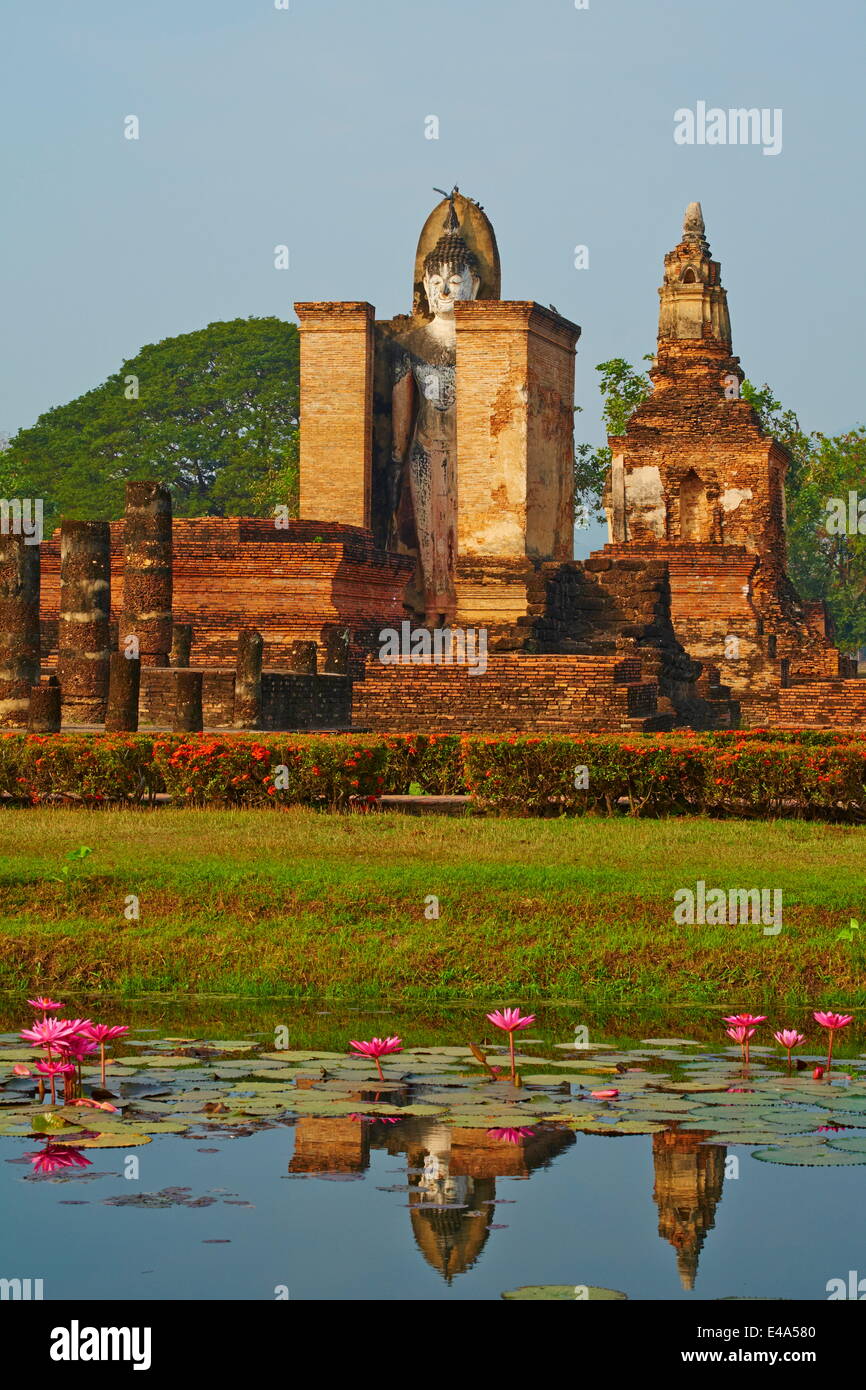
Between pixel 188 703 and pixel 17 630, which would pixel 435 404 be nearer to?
pixel 17 630

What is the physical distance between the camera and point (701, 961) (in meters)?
9.38

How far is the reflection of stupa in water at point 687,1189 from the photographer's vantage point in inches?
213

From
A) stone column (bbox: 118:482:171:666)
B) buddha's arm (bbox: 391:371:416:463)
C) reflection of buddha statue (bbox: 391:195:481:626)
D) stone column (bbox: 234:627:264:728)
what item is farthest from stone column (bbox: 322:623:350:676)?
stone column (bbox: 234:627:264:728)

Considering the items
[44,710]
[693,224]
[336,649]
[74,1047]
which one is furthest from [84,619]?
[693,224]

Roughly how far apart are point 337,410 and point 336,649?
3786 mm

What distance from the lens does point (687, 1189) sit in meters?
5.89

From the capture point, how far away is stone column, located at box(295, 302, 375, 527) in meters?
25.4

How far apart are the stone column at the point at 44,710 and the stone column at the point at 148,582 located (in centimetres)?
389

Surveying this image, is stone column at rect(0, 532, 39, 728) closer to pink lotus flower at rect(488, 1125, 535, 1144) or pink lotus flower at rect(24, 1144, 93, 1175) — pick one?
pink lotus flower at rect(24, 1144, 93, 1175)

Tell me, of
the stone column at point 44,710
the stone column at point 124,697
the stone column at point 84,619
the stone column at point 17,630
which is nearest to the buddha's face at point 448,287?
the stone column at point 84,619

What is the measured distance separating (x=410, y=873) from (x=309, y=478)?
15705 millimetres

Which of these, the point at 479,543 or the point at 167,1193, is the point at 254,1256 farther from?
the point at 479,543

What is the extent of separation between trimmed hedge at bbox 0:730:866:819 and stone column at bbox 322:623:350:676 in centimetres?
856

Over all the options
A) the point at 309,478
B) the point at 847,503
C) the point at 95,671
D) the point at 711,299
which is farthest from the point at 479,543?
the point at 847,503
